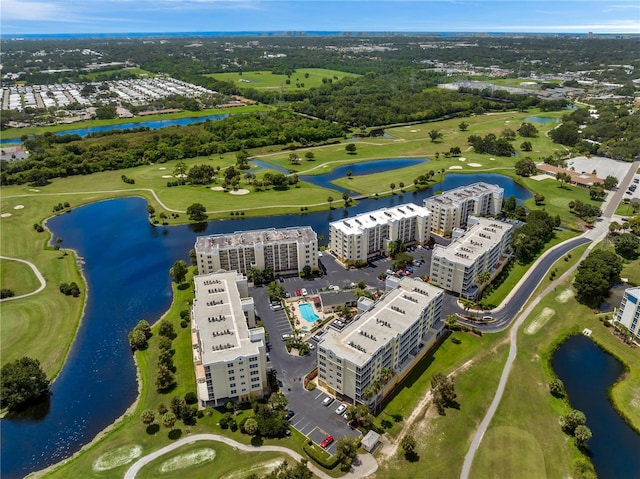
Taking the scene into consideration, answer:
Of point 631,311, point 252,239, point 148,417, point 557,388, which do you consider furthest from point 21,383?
point 631,311

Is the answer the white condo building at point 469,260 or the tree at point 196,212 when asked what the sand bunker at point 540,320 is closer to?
the white condo building at point 469,260

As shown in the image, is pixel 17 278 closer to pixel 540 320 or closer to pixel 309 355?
pixel 309 355

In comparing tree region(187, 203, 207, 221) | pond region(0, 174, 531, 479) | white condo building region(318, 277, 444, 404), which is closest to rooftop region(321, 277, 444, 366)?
white condo building region(318, 277, 444, 404)

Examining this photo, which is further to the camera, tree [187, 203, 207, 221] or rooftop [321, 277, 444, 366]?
tree [187, 203, 207, 221]

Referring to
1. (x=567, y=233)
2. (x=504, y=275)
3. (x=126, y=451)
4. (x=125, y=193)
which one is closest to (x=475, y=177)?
(x=567, y=233)

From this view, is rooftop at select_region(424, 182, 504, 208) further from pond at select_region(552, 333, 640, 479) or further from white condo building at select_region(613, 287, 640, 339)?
pond at select_region(552, 333, 640, 479)

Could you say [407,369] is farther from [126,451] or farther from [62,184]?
[62,184]

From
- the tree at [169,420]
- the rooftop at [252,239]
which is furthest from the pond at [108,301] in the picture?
the rooftop at [252,239]
